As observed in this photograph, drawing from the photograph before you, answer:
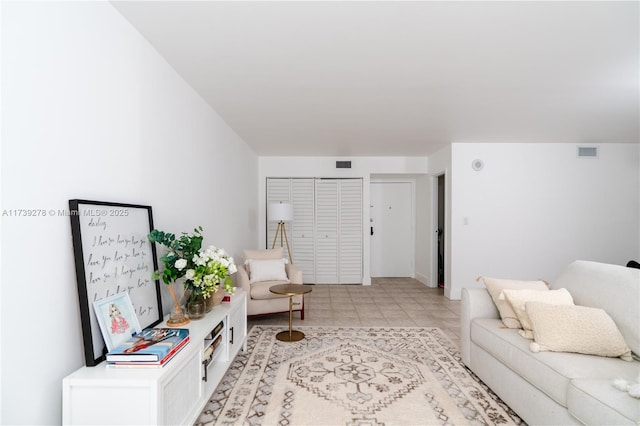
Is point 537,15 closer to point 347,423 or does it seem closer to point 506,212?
point 347,423

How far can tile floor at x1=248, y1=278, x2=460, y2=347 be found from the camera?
12.8 feet

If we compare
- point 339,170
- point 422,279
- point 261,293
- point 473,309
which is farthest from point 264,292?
point 422,279

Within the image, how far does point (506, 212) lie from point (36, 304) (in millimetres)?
5563

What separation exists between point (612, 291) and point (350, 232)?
4.30 metres

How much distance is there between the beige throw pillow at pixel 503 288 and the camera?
231cm

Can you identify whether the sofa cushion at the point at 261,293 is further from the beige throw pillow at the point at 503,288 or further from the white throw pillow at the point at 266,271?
the beige throw pillow at the point at 503,288

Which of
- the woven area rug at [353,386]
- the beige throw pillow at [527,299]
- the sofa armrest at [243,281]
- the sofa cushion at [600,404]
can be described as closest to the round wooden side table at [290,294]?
the woven area rug at [353,386]

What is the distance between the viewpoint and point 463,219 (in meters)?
5.04

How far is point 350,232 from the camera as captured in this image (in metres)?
6.17

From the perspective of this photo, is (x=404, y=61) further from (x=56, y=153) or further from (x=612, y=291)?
(x=56, y=153)

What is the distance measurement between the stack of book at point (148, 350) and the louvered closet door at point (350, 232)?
4560 mm

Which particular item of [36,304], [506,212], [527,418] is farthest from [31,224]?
[506,212]

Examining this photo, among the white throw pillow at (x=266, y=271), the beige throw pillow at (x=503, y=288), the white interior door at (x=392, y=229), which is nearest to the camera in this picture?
the beige throw pillow at (x=503, y=288)

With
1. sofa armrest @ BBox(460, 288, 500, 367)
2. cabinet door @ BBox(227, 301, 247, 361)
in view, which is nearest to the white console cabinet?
cabinet door @ BBox(227, 301, 247, 361)
